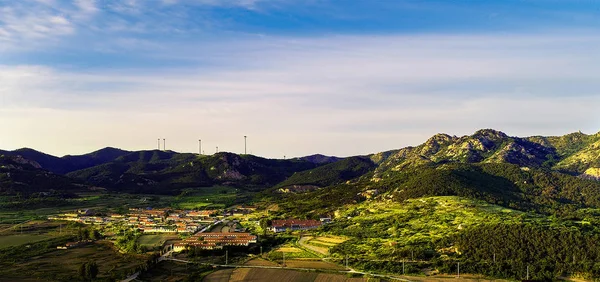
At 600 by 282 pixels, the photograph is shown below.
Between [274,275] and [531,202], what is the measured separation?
13624 cm

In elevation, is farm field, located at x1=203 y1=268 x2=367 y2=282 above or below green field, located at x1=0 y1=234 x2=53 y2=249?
below

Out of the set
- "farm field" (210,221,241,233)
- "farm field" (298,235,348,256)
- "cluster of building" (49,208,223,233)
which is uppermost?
"cluster of building" (49,208,223,233)

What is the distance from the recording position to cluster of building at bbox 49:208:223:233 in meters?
144

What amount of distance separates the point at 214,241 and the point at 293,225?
33.9 metres

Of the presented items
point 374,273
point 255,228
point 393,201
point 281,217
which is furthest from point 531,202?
point 374,273

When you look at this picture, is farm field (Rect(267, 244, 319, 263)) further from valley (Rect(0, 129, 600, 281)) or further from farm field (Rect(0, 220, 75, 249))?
farm field (Rect(0, 220, 75, 249))

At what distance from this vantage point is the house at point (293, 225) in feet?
457

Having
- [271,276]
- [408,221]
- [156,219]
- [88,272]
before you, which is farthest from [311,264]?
[156,219]

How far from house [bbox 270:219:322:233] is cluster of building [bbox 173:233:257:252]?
20.8 meters

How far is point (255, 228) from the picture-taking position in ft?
473

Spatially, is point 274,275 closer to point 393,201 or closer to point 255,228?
point 255,228

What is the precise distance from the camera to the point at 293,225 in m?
142

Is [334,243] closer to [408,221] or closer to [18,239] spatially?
[408,221]

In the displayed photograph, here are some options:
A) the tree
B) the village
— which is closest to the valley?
the village
